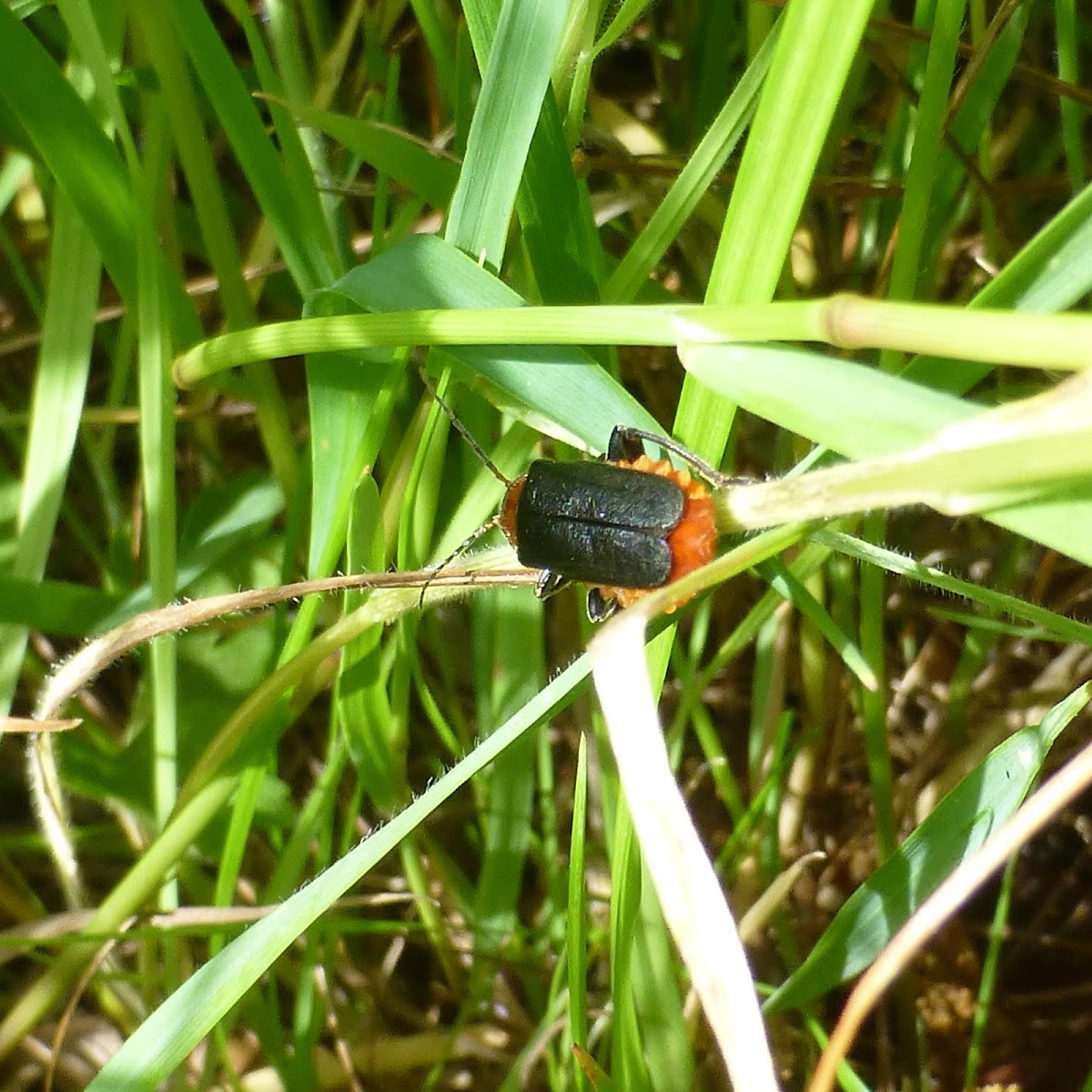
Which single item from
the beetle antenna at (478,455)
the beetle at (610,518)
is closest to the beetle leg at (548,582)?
the beetle at (610,518)

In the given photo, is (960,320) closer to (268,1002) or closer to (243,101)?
(243,101)

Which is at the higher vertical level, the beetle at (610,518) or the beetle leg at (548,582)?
the beetle at (610,518)

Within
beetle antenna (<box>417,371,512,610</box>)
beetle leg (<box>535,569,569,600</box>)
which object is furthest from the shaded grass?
beetle leg (<box>535,569,569,600</box>)

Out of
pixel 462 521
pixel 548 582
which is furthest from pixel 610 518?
pixel 462 521

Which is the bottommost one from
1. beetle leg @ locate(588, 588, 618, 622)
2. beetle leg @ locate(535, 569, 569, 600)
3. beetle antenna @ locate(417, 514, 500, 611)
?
beetle leg @ locate(588, 588, 618, 622)

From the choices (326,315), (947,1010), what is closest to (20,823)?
(326,315)

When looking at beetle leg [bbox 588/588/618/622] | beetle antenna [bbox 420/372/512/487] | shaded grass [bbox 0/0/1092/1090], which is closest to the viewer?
shaded grass [bbox 0/0/1092/1090]

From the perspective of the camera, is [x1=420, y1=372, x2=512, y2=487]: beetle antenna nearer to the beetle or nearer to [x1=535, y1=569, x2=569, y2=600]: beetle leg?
the beetle

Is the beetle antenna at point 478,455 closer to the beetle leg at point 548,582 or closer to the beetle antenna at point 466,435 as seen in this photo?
the beetle antenna at point 466,435
